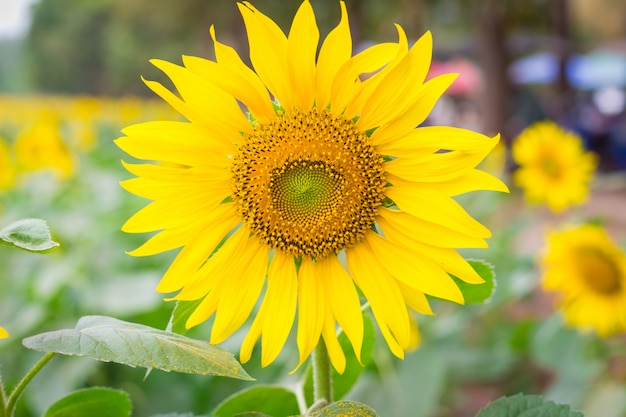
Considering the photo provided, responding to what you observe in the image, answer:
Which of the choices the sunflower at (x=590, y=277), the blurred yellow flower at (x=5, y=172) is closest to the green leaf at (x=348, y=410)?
the sunflower at (x=590, y=277)

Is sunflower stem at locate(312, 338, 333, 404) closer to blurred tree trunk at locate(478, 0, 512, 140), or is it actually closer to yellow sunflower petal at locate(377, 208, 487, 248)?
yellow sunflower petal at locate(377, 208, 487, 248)

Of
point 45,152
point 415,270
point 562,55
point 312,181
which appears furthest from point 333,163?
point 562,55

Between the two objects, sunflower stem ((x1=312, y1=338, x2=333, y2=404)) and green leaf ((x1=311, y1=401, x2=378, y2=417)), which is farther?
sunflower stem ((x1=312, y1=338, x2=333, y2=404))

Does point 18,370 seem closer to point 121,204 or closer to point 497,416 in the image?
point 121,204

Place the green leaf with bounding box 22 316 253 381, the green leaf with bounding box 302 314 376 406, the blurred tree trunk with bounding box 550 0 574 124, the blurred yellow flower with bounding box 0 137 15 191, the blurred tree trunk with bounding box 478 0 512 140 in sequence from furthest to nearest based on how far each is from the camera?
1. the blurred tree trunk with bounding box 550 0 574 124
2. the blurred tree trunk with bounding box 478 0 512 140
3. the blurred yellow flower with bounding box 0 137 15 191
4. the green leaf with bounding box 302 314 376 406
5. the green leaf with bounding box 22 316 253 381

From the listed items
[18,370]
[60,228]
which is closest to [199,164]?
[18,370]

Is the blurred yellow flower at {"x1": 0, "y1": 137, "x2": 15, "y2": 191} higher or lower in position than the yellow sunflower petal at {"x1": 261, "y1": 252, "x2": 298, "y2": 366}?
lower

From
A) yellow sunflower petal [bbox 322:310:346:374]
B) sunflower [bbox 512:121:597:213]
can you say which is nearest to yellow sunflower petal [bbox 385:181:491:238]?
yellow sunflower petal [bbox 322:310:346:374]

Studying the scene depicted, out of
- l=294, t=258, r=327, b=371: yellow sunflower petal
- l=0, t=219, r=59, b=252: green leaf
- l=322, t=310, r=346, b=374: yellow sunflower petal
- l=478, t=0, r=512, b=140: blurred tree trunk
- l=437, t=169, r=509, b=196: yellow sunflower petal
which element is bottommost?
l=478, t=0, r=512, b=140: blurred tree trunk

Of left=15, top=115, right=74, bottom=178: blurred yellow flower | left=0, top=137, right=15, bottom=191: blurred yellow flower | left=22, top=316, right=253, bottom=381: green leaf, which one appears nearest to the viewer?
left=22, top=316, right=253, bottom=381: green leaf
